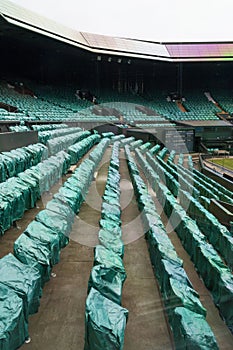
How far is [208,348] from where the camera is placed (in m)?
4.24

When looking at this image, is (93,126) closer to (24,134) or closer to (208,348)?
(24,134)

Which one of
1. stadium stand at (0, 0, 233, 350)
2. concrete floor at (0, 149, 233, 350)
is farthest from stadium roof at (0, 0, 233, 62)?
concrete floor at (0, 149, 233, 350)

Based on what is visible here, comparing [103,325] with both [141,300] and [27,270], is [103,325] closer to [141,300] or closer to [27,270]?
[27,270]

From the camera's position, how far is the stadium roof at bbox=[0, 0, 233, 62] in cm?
2750

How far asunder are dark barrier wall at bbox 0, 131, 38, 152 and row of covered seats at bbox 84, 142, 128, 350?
230 inches

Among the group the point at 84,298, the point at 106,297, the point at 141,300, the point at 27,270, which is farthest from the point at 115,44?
the point at 106,297

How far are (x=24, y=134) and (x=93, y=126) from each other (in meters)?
16.0

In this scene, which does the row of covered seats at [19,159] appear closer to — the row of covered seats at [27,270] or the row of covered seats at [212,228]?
the row of covered seats at [27,270]

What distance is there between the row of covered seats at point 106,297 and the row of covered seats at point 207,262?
1.87 m

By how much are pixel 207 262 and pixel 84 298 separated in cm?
266

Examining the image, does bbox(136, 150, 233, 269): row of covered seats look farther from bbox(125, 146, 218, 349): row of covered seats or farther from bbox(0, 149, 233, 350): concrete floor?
bbox(125, 146, 218, 349): row of covered seats

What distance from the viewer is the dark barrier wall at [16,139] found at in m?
11.6

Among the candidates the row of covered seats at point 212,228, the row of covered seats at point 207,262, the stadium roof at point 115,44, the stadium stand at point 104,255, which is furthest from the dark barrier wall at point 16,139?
the stadium roof at point 115,44

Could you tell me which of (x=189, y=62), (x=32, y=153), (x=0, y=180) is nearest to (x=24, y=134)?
→ (x=32, y=153)
